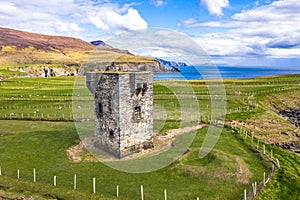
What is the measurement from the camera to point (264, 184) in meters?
26.5

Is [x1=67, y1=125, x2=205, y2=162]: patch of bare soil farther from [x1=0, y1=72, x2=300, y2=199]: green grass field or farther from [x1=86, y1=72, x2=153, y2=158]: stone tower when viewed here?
[x1=0, y1=72, x2=300, y2=199]: green grass field

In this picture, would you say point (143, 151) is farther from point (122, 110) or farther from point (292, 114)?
point (292, 114)

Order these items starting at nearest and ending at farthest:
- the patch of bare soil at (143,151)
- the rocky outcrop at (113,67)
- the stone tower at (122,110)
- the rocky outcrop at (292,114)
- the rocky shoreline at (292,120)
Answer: the stone tower at (122,110), the patch of bare soil at (143,151), the rocky outcrop at (113,67), the rocky shoreline at (292,120), the rocky outcrop at (292,114)

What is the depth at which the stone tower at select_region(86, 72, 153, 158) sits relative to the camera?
31641mm

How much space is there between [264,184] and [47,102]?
60.3 metres

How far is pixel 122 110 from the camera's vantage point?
3175cm

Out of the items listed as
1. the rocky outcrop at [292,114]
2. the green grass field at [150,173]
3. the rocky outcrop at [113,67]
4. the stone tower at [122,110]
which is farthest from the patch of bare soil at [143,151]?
the rocky outcrop at [292,114]

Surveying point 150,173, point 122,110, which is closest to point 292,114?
point 122,110

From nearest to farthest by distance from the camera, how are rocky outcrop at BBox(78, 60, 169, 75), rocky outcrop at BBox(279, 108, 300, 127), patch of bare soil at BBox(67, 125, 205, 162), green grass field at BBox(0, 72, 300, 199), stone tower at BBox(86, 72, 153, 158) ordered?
1. green grass field at BBox(0, 72, 300, 199)
2. stone tower at BBox(86, 72, 153, 158)
3. patch of bare soil at BBox(67, 125, 205, 162)
4. rocky outcrop at BBox(78, 60, 169, 75)
5. rocky outcrop at BBox(279, 108, 300, 127)

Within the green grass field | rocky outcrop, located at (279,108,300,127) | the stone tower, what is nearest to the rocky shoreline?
rocky outcrop, located at (279,108,300,127)

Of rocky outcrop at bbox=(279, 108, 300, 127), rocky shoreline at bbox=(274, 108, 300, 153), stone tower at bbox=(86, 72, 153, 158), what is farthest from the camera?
rocky outcrop at bbox=(279, 108, 300, 127)

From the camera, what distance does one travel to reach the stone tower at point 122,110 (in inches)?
1246

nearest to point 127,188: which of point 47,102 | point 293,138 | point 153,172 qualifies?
point 153,172

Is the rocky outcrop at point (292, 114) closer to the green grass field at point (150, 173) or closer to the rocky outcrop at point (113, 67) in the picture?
the green grass field at point (150, 173)
